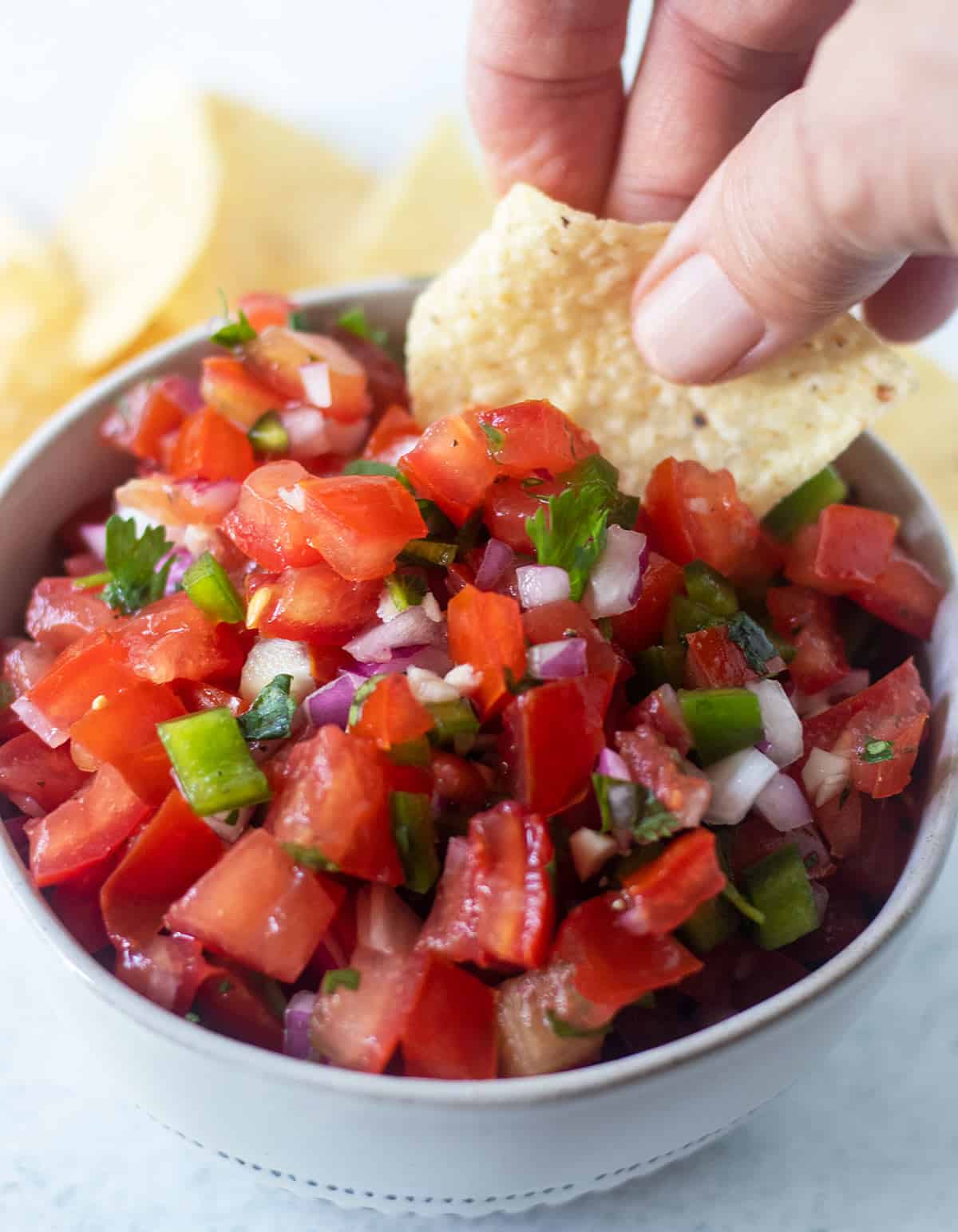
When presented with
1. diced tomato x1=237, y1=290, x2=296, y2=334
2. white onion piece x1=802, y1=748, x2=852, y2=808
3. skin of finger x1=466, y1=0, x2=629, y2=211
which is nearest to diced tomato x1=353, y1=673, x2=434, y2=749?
white onion piece x1=802, y1=748, x2=852, y2=808

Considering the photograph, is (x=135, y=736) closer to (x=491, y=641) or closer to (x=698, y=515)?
(x=491, y=641)

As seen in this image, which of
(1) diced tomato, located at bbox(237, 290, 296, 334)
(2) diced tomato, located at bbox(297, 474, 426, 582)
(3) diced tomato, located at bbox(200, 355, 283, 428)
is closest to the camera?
(2) diced tomato, located at bbox(297, 474, 426, 582)

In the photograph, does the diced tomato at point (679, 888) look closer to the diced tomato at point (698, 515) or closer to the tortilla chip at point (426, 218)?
the diced tomato at point (698, 515)

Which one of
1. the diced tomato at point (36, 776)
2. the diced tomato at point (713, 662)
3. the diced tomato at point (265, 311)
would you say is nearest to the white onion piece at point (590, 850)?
the diced tomato at point (713, 662)

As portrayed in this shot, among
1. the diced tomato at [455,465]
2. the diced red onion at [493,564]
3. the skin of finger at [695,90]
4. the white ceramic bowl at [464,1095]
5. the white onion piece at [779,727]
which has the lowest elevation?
the white ceramic bowl at [464,1095]

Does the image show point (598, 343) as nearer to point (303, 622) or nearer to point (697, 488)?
point (697, 488)

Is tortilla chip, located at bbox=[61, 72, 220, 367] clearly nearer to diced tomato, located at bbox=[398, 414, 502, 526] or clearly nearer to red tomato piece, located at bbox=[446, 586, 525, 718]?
diced tomato, located at bbox=[398, 414, 502, 526]
